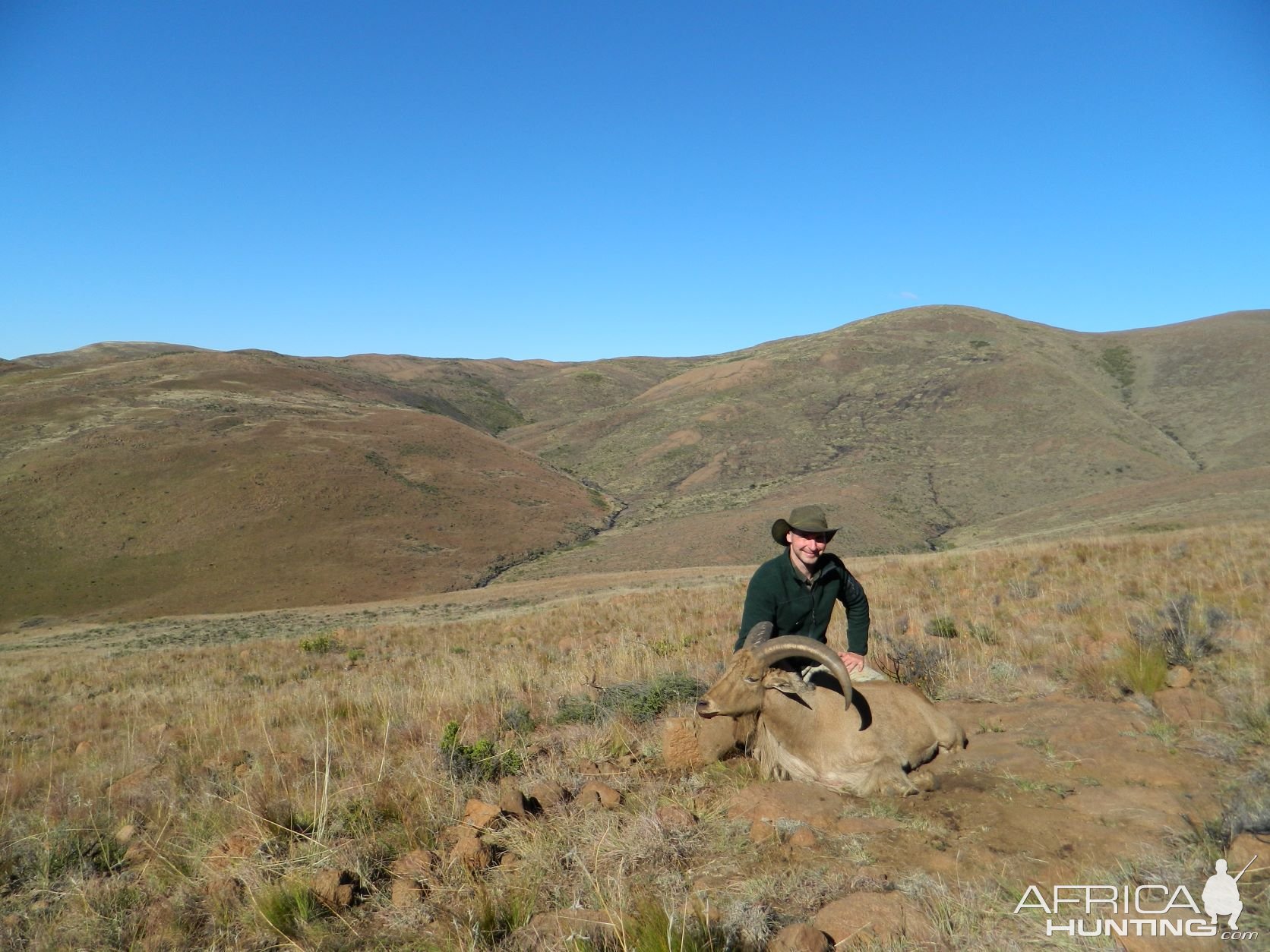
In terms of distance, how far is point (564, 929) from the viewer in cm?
324

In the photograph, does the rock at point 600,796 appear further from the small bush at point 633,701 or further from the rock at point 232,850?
the rock at point 232,850

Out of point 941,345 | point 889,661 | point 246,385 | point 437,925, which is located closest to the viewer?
point 437,925

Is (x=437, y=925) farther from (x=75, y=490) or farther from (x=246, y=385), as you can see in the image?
(x=246, y=385)

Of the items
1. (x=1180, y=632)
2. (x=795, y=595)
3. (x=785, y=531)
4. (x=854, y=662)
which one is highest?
(x=785, y=531)

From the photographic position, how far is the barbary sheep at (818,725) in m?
4.80

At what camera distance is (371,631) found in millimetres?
20812

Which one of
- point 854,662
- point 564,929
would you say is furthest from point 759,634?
point 564,929

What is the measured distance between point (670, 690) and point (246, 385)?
86637mm

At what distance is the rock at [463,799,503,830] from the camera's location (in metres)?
4.31

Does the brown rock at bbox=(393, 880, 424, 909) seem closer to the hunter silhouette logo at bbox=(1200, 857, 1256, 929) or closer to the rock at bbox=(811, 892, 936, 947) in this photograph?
the rock at bbox=(811, 892, 936, 947)

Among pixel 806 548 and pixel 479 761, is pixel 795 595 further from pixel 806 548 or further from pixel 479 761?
pixel 479 761

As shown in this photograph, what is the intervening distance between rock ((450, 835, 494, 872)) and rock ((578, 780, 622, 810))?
78 cm

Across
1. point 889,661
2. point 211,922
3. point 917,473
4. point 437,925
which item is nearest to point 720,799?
point 437,925

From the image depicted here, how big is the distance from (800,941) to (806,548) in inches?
112
